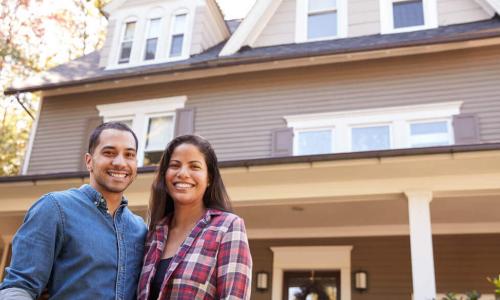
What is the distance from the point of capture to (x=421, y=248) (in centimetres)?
542

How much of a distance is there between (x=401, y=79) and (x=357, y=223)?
2.55 metres

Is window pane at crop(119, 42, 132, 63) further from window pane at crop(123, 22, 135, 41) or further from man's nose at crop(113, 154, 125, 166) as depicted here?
man's nose at crop(113, 154, 125, 166)

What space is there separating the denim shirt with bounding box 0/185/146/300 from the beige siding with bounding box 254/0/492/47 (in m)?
7.97

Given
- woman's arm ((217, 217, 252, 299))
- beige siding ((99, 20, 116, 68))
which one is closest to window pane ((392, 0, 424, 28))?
beige siding ((99, 20, 116, 68))

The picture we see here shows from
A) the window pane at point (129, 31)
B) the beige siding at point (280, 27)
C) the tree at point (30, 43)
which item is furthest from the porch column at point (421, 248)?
the tree at point (30, 43)

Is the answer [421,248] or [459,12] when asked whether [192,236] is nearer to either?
[421,248]

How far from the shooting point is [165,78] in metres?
9.53

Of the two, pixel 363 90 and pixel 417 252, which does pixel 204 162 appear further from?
pixel 363 90

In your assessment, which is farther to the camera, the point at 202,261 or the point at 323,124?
the point at 323,124

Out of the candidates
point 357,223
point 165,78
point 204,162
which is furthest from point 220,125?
point 204,162

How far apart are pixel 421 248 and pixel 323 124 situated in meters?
3.49

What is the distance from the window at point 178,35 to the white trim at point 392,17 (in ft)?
13.3

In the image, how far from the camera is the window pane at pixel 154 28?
10693mm

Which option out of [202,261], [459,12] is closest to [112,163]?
[202,261]
